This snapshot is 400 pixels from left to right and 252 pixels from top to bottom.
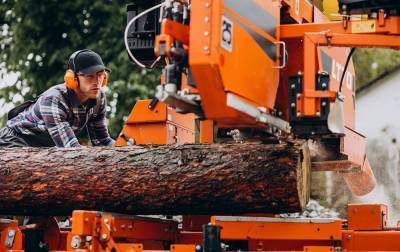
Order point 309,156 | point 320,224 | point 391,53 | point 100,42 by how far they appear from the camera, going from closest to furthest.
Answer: point 320,224, point 309,156, point 100,42, point 391,53

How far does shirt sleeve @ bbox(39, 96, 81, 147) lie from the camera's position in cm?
655

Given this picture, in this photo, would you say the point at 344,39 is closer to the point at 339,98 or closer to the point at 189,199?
the point at 339,98

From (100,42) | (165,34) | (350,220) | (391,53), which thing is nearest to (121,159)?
(165,34)

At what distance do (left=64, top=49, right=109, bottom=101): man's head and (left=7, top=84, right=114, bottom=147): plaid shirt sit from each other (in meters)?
0.09

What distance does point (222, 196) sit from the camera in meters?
5.51

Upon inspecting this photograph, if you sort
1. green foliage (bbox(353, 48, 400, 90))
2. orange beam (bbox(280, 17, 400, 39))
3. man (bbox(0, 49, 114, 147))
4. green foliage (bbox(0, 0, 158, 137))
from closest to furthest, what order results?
orange beam (bbox(280, 17, 400, 39)) → man (bbox(0, 49, 114, 147)) → green foliage (bbox(0, 0, 158, 137)) → green foliage (bbox(353, 48, 400, 90))

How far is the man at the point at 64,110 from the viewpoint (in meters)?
6.66

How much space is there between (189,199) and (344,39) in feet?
4.80

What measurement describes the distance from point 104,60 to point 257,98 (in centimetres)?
1101

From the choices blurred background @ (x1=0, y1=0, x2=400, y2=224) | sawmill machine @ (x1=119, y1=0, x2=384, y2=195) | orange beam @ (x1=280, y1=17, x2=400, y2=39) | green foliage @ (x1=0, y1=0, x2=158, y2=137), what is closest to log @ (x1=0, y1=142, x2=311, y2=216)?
sawmill machine @ (x1=119, y1=0, x2=384, y2=195)

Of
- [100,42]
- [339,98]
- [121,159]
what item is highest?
[100,42]

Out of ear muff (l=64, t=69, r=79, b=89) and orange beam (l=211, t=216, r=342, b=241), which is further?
ear muff (l=64, t=69, r=79, b=89)

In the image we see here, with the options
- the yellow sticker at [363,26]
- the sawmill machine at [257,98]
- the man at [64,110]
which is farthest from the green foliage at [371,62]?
the yellow sticker at [363,26]

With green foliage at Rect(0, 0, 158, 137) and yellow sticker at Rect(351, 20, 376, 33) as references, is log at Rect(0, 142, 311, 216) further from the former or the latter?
green foliage at Rect(0, 0, 158, 137)
